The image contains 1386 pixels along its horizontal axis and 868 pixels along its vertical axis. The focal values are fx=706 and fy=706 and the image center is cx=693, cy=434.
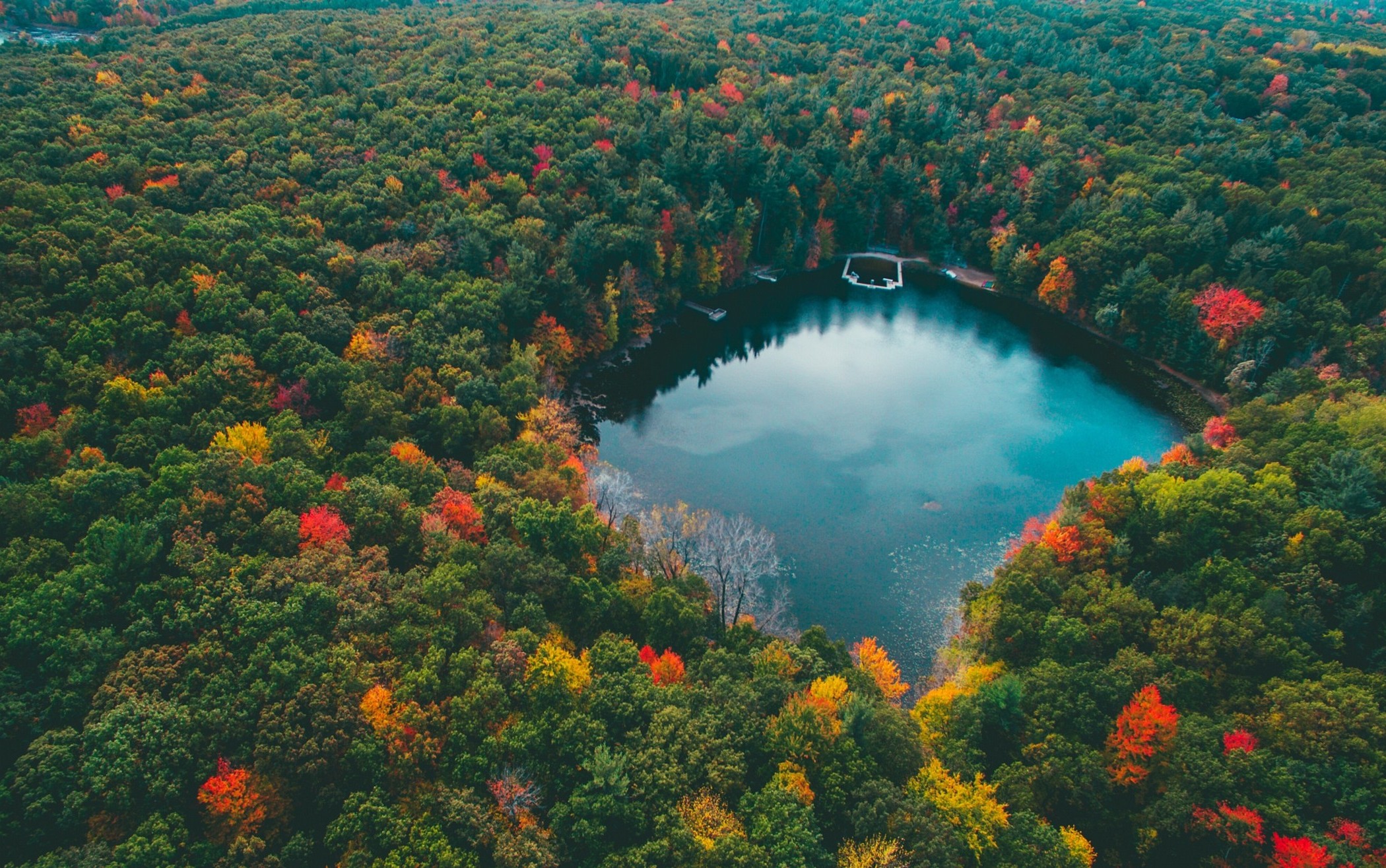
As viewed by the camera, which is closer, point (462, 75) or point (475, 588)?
point (475, 588)

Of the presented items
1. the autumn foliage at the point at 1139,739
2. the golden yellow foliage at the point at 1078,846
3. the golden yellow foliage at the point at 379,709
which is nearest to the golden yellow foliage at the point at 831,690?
the golden yellow foliage at the point at 1078,846

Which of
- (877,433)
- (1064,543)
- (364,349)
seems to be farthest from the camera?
(877,433)

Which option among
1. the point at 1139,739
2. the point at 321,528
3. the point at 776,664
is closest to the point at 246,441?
the point at 321,528

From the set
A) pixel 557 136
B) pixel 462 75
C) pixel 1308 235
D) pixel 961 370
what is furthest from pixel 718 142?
pixel 1308 235

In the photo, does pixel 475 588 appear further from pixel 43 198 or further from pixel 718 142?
pixel 718 142

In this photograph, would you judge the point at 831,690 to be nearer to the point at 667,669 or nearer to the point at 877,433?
the point at 667,669

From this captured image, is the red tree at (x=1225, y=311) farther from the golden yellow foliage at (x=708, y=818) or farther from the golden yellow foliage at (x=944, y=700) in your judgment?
the golden yellow foliage at (x=708, y=818)
